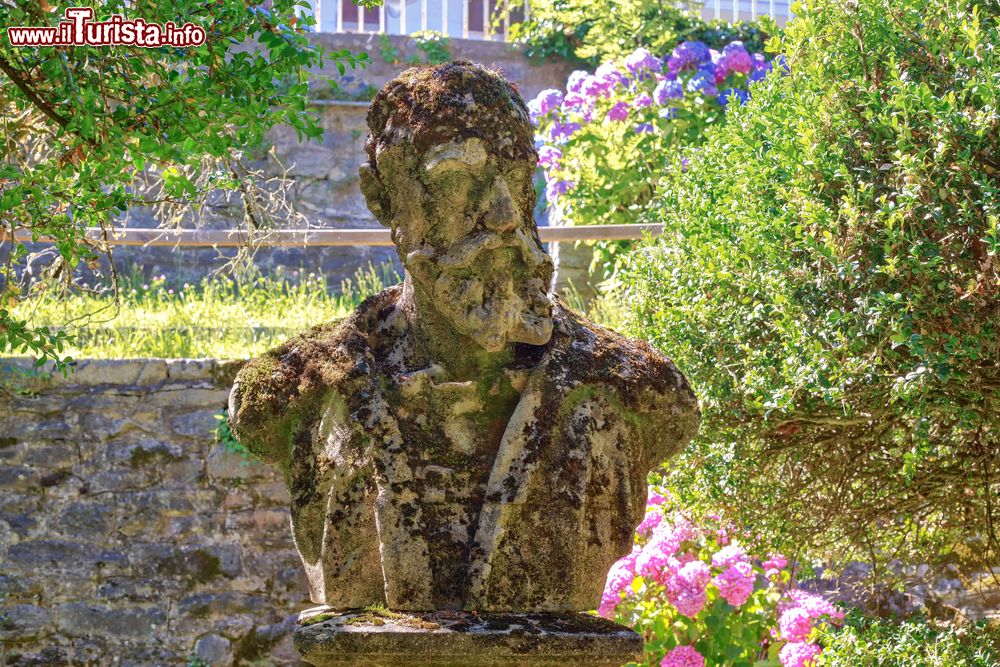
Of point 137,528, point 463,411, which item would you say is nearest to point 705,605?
point 137,528

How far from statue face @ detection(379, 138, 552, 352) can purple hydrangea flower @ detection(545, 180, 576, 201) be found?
17.5 feet

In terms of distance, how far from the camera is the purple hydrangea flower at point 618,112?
8.00m

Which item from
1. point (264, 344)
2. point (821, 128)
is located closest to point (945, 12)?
point (821, 128)

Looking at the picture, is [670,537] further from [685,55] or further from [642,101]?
[685,55]

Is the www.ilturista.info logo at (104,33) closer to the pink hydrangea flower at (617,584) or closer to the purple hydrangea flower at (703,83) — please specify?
the pink hydrangea flower at (617,584)

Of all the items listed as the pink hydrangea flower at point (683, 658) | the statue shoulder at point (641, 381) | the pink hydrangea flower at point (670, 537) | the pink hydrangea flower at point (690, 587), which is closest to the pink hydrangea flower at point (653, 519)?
the pink hydrangea flower at point (670, 537)

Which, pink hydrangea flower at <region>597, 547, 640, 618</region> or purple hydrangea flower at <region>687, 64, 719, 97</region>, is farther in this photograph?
purple hydrangea flower at <region>687, 64, 719, 97</region>

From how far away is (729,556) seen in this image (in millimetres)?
5234

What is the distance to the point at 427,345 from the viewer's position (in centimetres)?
283

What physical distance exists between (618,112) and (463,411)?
5.54 m

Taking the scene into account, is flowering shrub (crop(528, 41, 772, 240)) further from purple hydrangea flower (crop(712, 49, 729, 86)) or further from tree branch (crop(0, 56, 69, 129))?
tree branch (crop(0, 56, 69, 129))

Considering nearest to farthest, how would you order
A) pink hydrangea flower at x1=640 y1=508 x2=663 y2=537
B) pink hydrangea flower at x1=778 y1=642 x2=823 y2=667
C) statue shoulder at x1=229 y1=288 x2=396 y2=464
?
statue shoulder at x1=229 y1=288 x2=396 y2=464
pink hydrangea flower at x1=778 y1=642 x2=823 y2=667
pink hydrangea flower at x1=640 y1=508 x2=663 y2=537

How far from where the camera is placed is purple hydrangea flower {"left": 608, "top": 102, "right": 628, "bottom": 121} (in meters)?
8.00

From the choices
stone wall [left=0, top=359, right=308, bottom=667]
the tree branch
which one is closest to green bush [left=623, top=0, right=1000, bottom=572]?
the tree branch
